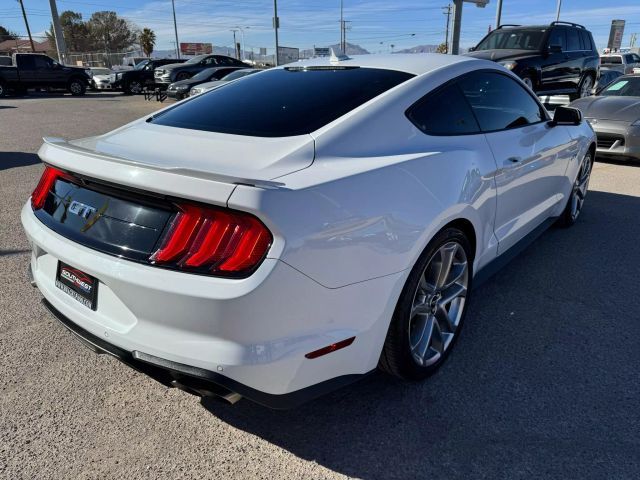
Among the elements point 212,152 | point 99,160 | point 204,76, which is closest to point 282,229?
point 212,152

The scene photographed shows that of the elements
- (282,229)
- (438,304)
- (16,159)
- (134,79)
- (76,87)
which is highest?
(282,229)

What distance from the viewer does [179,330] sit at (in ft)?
5.80

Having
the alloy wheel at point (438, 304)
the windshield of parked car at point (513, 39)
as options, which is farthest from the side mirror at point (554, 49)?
the alloy wheel at point (438, 304)

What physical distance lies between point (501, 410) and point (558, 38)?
1167cm

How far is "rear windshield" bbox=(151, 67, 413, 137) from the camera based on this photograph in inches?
92.4

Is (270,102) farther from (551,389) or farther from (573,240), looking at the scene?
(573,240)

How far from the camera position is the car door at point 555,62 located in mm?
11109

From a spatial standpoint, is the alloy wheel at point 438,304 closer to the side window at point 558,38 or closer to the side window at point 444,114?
the side window at point 444,114

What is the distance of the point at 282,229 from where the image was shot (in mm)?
1658

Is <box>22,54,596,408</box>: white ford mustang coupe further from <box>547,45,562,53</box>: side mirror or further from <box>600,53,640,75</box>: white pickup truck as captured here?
<box>600,53,640,75</box>: white pickup truck

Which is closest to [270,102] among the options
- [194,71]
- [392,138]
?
[392,138]

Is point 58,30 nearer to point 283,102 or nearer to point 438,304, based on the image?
point 283,102

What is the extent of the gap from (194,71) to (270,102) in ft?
68.8

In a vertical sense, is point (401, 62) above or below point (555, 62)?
above
